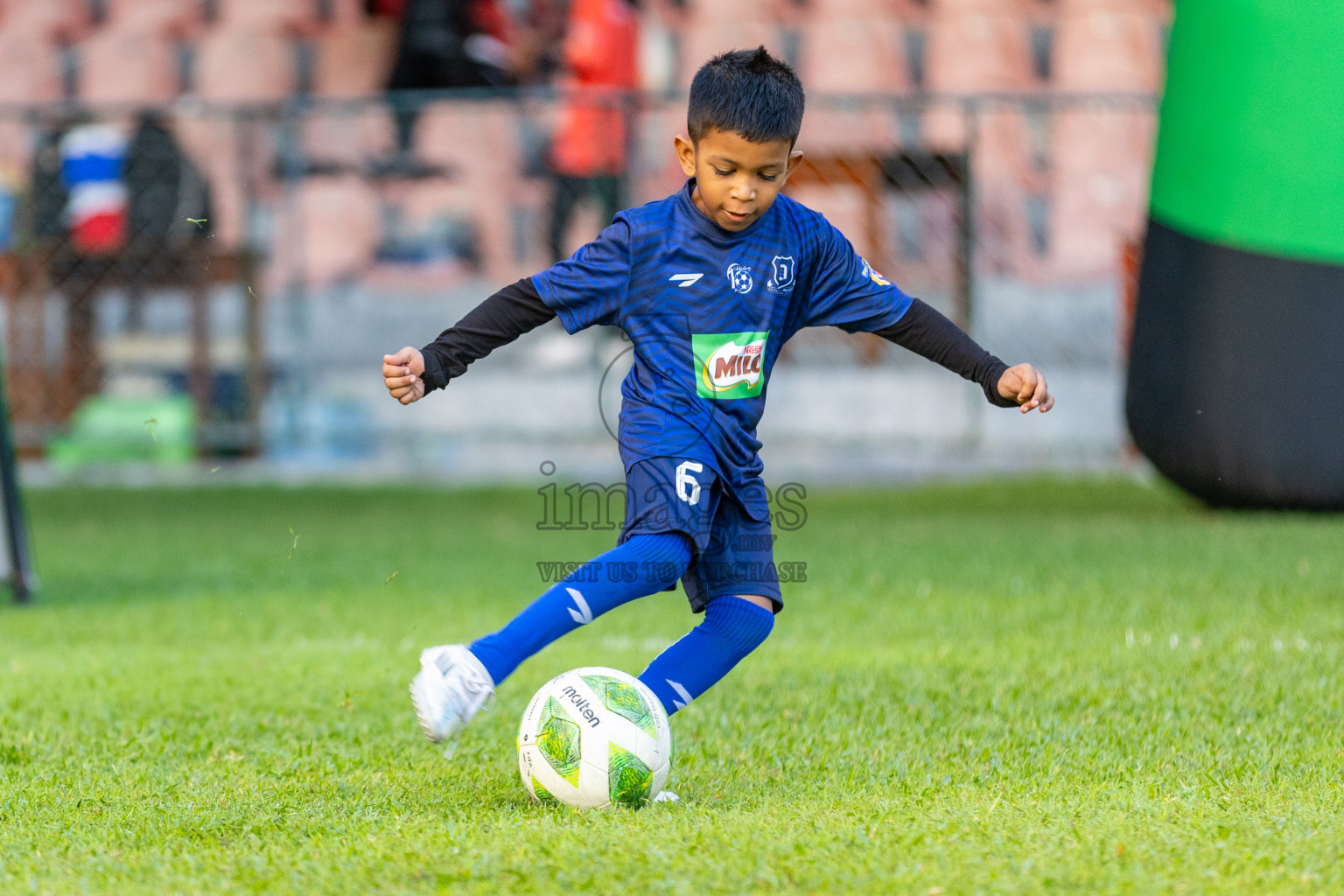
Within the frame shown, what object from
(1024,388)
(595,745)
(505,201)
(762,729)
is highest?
(1024,388)

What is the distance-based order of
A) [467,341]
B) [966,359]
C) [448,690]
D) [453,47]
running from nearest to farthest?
1. [448,690]
2. [467,341]
3. [966,359]
4. [453,47]

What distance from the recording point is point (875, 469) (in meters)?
11.1

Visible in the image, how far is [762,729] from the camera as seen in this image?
12.1 feet

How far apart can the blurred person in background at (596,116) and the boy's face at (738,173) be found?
24.5 feet

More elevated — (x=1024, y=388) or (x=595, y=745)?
(x=1024, y=388)

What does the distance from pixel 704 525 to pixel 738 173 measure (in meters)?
0.65

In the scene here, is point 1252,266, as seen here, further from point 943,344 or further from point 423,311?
point 423,311

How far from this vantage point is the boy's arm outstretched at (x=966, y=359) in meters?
3.04

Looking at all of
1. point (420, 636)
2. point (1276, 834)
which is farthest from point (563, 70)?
point (1276, 834)

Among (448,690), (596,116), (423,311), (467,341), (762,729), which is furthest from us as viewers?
(423,311)

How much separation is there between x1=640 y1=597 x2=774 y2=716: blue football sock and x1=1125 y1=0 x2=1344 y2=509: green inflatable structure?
418 cm

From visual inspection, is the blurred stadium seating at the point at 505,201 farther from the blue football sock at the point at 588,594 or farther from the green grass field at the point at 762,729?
the blue football sock at the point at 588,594

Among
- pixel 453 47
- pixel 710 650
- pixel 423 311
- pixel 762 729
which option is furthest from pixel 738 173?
pixel 453 47

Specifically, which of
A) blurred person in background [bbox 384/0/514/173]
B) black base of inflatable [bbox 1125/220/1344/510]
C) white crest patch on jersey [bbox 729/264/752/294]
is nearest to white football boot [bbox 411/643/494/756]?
white crest patch on jersey [bbox 729/264/752/294]
